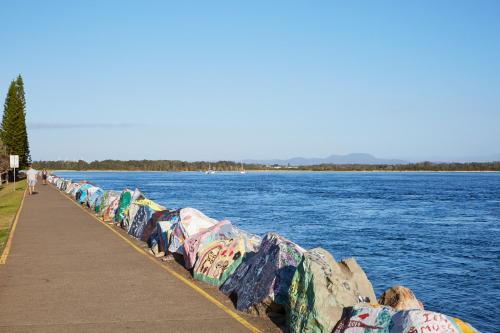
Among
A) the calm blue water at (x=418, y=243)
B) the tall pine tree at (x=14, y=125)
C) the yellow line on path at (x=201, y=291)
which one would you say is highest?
the tall pine tree at (x=14, y=125)

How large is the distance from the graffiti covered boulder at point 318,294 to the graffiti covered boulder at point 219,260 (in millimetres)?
2782

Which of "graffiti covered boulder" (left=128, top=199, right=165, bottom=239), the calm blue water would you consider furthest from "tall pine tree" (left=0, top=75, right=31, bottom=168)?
"graffiti covered boulder" (left=128, top=199, right=165, bottom=239)

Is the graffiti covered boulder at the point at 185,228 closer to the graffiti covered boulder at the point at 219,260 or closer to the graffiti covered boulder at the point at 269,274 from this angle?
the graffiti covered boulder at the point at 219,260

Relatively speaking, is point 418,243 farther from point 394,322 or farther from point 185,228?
point 394,322

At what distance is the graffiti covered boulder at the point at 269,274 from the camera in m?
8.30

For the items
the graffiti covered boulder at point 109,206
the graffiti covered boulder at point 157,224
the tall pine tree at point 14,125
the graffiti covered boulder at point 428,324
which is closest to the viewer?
the graffiti covered boulder at point 428,324

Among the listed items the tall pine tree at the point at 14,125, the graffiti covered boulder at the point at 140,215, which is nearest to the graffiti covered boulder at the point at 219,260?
the graffiti covered boulder at the point at 140,215

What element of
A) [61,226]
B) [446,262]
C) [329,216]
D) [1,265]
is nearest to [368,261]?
[446,262]

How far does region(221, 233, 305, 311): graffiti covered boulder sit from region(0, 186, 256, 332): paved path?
1.64ft

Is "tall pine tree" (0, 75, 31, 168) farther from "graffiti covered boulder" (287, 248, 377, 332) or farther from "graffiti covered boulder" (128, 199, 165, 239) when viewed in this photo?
"graffiti covered boulder" (287, 248, 377, 332)

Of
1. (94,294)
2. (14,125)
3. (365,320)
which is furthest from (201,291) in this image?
(14,125)

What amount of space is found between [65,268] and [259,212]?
28.1 metres

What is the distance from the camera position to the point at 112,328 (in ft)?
25.1

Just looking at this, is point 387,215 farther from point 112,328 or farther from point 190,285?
point 112,328
